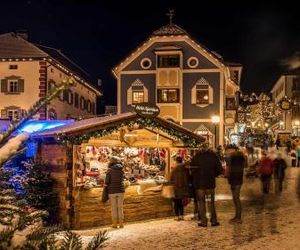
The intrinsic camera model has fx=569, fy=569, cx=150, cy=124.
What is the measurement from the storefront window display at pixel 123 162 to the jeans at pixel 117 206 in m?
0.83

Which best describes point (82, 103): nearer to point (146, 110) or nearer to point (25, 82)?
point (25, 82)

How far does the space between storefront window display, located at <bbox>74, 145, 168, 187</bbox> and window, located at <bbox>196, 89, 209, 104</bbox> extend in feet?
75.1

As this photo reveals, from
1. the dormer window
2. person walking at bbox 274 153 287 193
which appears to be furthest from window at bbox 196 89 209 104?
person walking at bbox 274 153 287 193

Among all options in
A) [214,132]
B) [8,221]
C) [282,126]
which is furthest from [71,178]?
[282,126]

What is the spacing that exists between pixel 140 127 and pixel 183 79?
2579 centimetres

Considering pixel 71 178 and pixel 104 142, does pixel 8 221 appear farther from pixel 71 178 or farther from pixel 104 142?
pixel 104 142

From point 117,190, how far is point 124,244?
8.14ft

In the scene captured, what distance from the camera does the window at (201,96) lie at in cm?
4022

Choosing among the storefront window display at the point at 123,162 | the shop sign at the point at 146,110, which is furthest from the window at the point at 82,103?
the shop sign at the point at 146,110

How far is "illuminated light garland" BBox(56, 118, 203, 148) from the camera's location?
513 inches

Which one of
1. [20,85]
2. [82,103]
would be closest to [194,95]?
[82,103]

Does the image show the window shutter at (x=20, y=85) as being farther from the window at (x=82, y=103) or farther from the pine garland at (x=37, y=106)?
the pine garland at (x=37, y=106)

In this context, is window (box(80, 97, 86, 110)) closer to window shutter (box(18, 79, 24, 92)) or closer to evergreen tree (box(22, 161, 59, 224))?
window shutter (box(18, 79, 24, 92))

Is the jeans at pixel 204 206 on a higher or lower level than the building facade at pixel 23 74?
lower
